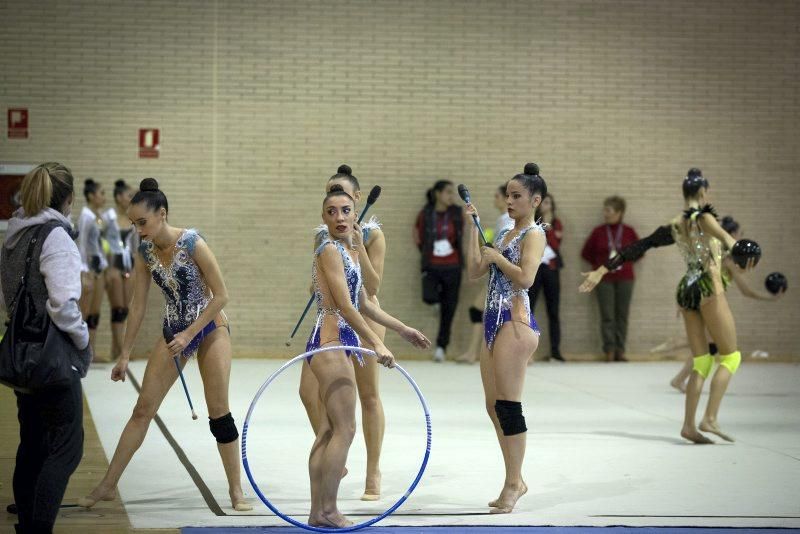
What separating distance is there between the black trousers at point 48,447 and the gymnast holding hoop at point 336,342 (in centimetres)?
109

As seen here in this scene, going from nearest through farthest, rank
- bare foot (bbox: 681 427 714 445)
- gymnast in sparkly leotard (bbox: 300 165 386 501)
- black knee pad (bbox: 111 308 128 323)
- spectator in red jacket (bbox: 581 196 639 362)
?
gymnast in sparkly leotard (bbox: 300 165 386 501), bare foot (bbox: 681 427 714 445), black knee pad (bbox: 111 308 128 323), spectator in red jacket (bbox: 581 196 639 362)

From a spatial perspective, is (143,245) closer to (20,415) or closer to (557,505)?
(20,415)

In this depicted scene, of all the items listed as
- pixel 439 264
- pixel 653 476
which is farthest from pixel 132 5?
pixel 653 476

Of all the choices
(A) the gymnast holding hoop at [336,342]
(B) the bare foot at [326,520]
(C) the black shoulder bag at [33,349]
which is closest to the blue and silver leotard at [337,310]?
(A) the gymnast holding hoop at [336,342]

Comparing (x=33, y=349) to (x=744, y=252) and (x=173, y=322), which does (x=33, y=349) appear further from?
(x=744, y=252)

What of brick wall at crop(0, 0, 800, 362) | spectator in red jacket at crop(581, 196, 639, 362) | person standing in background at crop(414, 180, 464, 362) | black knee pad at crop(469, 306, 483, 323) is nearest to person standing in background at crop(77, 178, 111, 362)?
brick wall at crop(0, 0, 800, 362)

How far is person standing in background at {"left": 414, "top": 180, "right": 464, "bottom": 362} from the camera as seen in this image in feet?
48.1

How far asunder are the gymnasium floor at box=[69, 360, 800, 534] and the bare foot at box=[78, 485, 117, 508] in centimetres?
5

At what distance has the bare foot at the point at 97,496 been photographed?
6168 millimetres

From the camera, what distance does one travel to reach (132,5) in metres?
14.5

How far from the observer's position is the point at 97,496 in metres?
6.21

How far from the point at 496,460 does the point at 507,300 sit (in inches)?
76.5

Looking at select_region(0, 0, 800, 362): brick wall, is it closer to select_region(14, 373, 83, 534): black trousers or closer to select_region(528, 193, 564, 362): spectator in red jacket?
select_region(528, 193, 564, 362): spectator in red jacket

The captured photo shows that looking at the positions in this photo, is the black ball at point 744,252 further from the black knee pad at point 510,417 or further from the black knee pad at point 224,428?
the black knee pad at point 224,428
